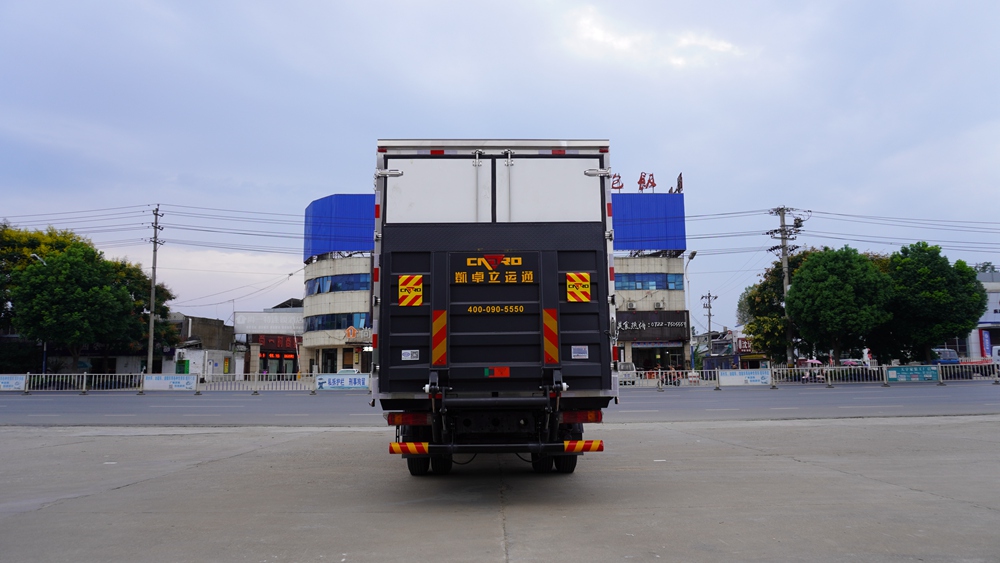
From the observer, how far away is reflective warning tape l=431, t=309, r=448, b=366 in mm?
6625

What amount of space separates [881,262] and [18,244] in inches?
2384

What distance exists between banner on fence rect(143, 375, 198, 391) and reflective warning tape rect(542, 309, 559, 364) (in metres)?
28.9

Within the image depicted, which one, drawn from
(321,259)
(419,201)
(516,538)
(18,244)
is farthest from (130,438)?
(321,259)

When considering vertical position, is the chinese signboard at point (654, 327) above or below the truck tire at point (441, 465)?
above

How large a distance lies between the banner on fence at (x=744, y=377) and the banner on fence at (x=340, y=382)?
16.9m

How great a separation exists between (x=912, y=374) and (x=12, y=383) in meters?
43.5

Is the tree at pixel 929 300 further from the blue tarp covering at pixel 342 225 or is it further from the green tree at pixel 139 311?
the green tree at pixel 139 311

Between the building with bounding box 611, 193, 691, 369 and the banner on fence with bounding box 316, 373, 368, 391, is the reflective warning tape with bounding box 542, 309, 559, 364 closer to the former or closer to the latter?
the banner on fence with bounding box 316, 373, 368, 391

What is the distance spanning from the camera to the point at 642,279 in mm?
54094

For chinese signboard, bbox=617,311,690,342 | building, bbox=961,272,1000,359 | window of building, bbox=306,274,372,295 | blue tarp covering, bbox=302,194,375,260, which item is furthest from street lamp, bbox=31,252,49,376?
building, bbox=961,272,1000,359

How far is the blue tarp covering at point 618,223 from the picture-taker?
2140 inches

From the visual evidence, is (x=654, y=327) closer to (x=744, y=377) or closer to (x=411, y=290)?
(x=744, y=377)

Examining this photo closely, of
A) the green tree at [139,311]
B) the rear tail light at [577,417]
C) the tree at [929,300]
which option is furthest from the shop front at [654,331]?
the rear tail light at [577,417]

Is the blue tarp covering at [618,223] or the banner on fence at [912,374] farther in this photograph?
the blue tarp covering at [618,223]
